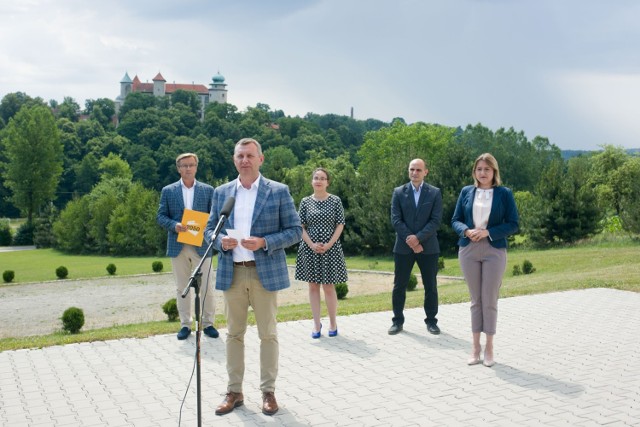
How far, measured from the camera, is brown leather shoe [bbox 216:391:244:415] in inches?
248

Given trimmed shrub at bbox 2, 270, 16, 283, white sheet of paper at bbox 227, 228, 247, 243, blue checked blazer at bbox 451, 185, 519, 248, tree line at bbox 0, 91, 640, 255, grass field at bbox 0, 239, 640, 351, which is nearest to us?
white sheet of paper at bbox 227, 228, 247, 243

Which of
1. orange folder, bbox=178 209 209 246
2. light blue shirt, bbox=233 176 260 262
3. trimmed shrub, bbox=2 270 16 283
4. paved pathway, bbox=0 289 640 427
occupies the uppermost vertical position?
light blue shirt, bbox=233 176 260 262

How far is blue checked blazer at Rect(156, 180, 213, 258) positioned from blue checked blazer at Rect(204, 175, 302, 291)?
2.96m

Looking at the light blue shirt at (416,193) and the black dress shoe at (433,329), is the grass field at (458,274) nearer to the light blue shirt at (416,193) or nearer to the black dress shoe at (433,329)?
the black dress shoe at (433,329)

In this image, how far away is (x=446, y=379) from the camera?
291 inches

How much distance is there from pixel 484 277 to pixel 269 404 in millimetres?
3001

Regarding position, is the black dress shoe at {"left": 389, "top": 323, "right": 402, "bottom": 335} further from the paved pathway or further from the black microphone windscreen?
the black microphone windscreen

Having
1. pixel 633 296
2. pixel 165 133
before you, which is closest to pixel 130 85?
pixel 165 133

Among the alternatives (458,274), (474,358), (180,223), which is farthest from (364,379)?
(458,274)

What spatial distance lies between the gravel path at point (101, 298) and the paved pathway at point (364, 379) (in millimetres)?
6341

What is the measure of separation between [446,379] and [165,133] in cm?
9983

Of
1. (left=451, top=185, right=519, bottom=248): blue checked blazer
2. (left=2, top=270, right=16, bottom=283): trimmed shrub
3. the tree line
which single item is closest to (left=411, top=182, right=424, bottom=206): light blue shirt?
(left=451, top=185, right=519, bottom=248): blue checked blazer

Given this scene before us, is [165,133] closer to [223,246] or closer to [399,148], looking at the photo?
[399,148]

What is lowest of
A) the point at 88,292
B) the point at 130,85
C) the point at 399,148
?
the point at 88,292
